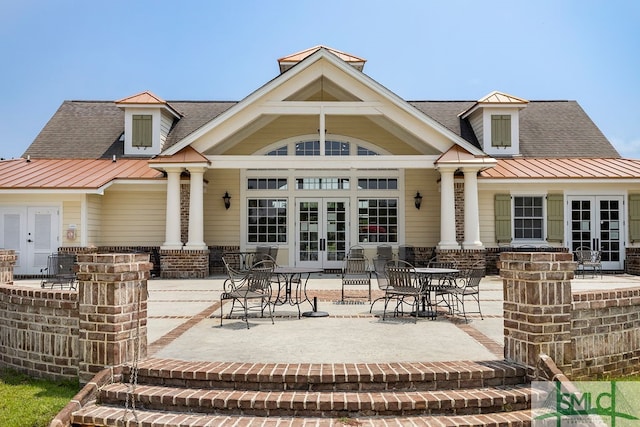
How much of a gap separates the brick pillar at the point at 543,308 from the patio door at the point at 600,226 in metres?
12.0

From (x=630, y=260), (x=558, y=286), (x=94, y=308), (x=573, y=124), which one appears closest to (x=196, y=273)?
(x=94, y=308)

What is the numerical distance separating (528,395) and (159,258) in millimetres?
13127

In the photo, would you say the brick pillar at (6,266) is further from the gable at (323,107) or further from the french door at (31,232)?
the french door at (31,232)

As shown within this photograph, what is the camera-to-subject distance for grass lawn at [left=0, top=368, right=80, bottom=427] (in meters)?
4.67

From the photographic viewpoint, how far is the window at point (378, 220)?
16.8 metres

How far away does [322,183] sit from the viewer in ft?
55.6

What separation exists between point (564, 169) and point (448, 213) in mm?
4397

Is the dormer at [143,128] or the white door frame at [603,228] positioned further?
the dormer at [143,128]

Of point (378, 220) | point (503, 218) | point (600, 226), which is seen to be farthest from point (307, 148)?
point (600, 226)

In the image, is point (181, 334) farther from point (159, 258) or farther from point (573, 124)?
point (573, 124)

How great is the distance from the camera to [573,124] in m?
19.4

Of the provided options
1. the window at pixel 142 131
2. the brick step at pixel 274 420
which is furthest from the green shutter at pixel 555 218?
the window at pixel 142 131

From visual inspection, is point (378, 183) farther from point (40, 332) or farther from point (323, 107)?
point (40, 332)

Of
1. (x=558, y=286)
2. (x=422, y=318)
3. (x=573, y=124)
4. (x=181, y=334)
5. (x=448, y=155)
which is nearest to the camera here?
(x=558, y=286)
